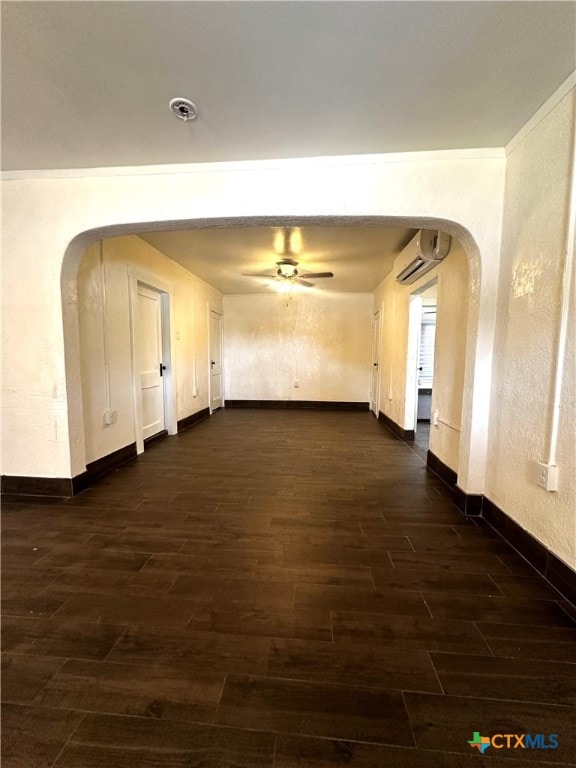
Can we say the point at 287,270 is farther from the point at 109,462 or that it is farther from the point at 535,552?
the point at 535,552

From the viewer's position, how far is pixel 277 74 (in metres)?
1.47

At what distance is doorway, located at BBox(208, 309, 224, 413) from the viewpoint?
20.0ft

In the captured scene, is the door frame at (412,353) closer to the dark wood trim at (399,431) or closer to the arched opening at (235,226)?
the dark wood trim at (399,431)

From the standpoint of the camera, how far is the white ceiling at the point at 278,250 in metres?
3.29

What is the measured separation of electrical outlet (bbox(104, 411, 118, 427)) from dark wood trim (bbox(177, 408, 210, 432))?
150 cm

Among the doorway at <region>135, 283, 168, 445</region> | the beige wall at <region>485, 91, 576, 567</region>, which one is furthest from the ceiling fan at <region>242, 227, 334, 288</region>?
the beige wall at <region>485, 91, 576, 567</region>

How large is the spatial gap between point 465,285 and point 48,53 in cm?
297

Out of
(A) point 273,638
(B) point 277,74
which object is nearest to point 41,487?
(A) point 273,638

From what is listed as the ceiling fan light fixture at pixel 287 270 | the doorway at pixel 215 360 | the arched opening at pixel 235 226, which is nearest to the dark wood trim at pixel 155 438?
the arched opening at pixel 235 226

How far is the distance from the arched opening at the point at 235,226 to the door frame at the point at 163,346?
33.5 inches

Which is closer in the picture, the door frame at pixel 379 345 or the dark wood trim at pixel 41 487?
the dark wood trim at pixel 41 487

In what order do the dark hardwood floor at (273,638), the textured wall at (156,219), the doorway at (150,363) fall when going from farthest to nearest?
1. the doorway at (150,363)
2. the textured wall at (156,219)
3. the dark hardwood floor at (273,638)

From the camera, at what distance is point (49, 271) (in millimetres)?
2393

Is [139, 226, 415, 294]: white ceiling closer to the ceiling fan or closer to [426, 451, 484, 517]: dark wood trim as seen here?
the ceiling fan
